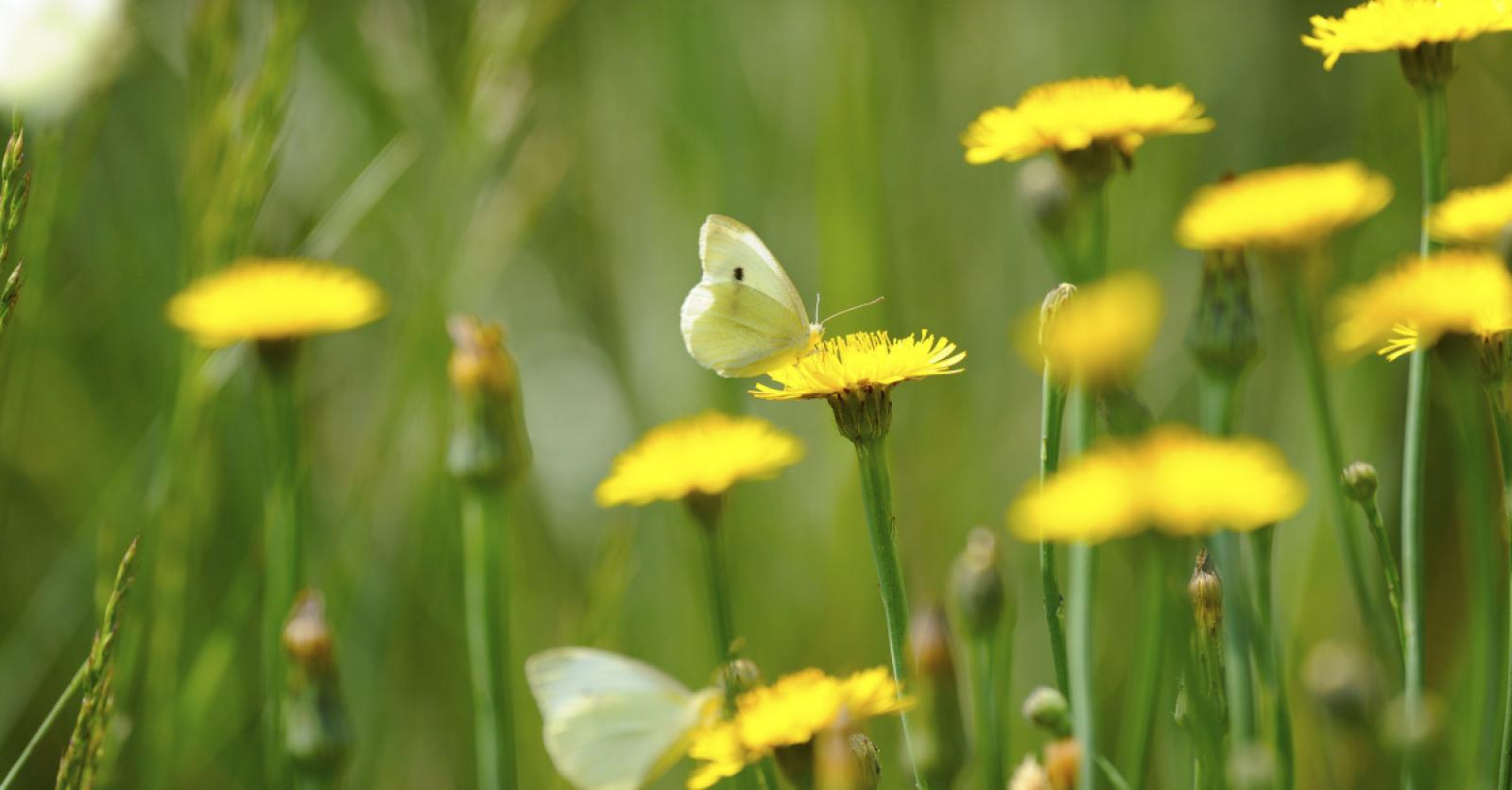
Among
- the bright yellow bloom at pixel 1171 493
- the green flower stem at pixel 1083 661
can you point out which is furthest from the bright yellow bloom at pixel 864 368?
the bright yellow bloom at pixel 1171 493

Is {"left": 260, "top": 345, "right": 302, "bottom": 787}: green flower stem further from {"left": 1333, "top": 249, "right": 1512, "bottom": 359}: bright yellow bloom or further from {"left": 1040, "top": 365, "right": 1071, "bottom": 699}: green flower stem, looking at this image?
{"left": 1333, "top": 249, "right": 1512, "bottom": 359}: bright yellow bloom

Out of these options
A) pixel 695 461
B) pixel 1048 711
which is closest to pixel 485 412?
pixel 695 461

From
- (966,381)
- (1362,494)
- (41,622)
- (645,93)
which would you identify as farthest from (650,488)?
(645,93)

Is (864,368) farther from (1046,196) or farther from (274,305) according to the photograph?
(274,305)

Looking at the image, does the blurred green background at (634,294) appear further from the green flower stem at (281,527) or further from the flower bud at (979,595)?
the flower bud at (979,595)

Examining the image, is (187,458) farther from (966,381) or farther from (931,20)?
(931,20)
